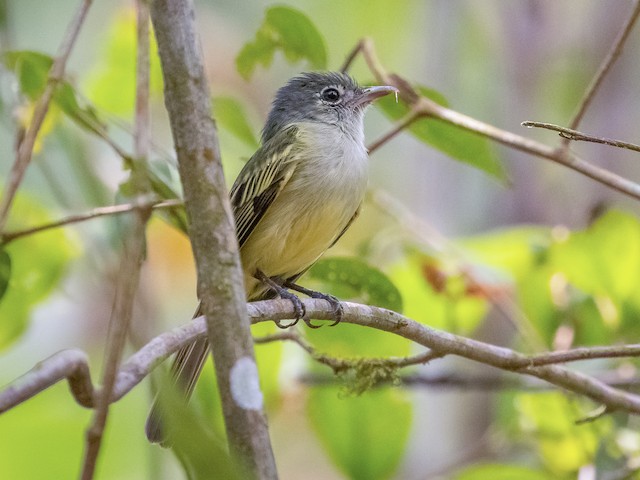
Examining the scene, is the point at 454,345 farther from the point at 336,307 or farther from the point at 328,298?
the point at 328,298

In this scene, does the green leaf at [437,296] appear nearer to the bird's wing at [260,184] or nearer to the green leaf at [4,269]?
the bird's wing at [260,184]

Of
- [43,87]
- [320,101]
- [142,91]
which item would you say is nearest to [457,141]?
[320,101]

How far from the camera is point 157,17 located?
5.57 feet

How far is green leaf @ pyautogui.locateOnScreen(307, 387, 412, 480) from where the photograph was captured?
3.53 m

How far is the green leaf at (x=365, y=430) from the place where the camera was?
11.6ft

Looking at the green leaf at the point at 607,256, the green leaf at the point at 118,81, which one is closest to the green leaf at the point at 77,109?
the green leaf at the point at 118,81

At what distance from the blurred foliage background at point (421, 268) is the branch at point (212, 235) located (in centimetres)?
11

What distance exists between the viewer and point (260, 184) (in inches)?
138

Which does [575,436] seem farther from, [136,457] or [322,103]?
[136,457]

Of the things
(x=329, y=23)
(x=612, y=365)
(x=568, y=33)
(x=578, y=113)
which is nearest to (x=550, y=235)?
(x=612, y=365)

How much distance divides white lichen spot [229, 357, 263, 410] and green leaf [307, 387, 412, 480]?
205 centimetres

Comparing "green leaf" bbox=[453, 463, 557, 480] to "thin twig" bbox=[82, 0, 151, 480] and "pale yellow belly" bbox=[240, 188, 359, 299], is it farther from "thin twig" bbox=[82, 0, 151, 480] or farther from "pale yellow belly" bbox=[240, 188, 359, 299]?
"thin twig" bbox=[82, 0, 151, 480]

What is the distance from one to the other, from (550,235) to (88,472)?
2.86 metres

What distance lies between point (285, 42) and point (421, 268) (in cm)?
116
